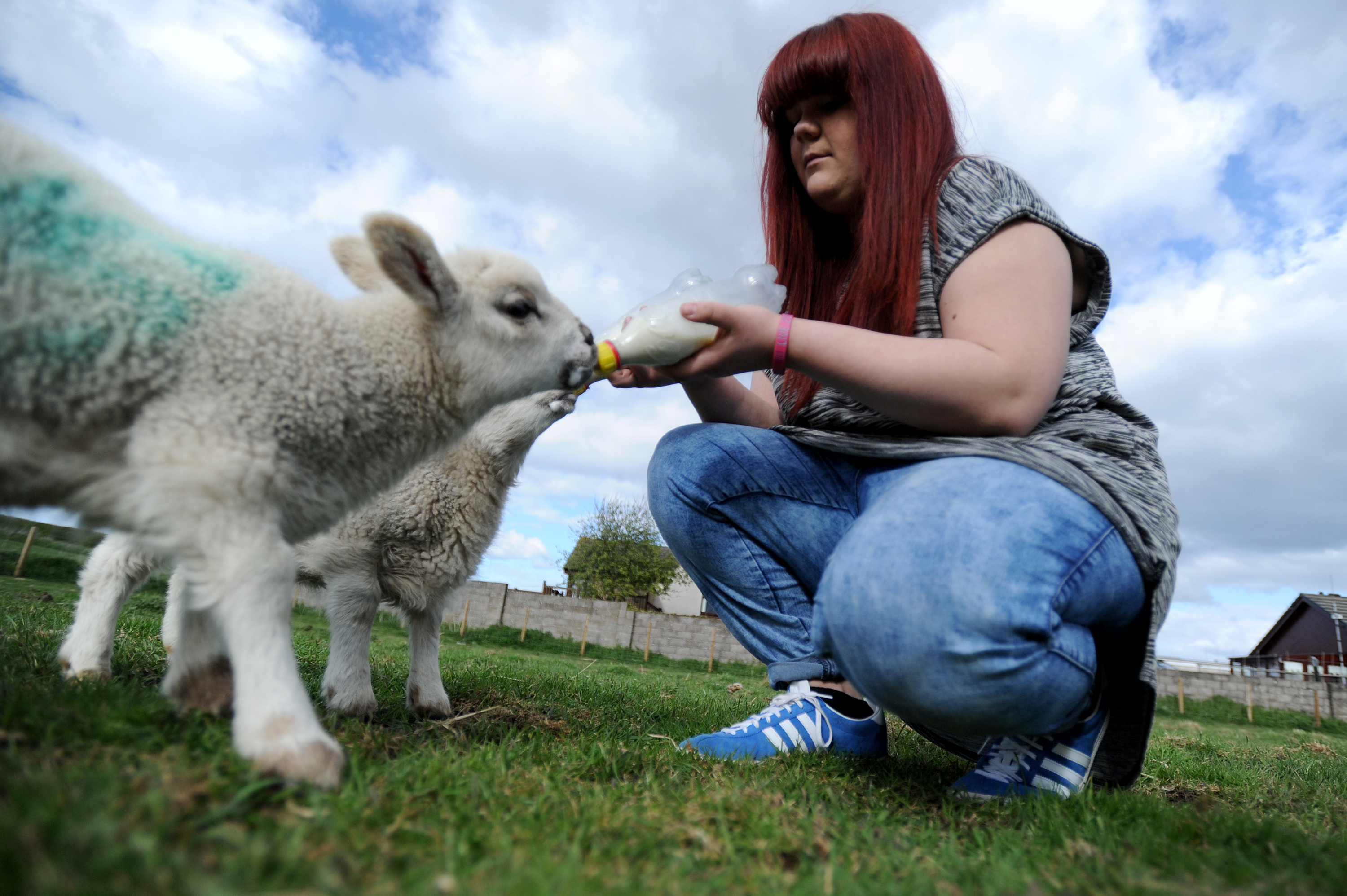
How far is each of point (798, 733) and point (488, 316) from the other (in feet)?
5.82

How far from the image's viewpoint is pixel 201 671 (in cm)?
179

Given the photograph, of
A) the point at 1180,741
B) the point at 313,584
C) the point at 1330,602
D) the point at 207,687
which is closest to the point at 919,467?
the point at 207,687

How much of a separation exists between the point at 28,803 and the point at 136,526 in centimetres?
75

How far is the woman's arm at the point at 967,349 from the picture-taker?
2.07 meters

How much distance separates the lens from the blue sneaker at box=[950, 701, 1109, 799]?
2186 mm

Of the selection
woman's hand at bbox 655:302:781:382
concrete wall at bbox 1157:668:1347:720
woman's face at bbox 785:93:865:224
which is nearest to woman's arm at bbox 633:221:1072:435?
woman's hand at bbox 655:302:781:382

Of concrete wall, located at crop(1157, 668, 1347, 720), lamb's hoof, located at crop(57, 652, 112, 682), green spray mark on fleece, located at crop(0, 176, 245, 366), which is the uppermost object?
green spray mark on fleece, located at crop(0, 176, 245, 366)

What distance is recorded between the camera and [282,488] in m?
1.70

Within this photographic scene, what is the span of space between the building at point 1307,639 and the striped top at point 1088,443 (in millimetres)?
32453

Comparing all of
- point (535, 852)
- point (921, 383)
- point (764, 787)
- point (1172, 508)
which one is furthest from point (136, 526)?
point (1172, 508)

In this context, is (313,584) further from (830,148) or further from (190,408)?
(830,148)

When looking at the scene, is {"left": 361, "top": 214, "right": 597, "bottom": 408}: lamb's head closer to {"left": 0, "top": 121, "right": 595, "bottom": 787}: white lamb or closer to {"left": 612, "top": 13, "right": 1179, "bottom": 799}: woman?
{"left": 0, "top": 121, "right": 595, "bottom": 787}: white lamb

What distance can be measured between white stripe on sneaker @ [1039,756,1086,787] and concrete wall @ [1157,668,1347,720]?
1825cm

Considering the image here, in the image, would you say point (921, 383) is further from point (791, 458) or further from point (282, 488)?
point (282, 488)
